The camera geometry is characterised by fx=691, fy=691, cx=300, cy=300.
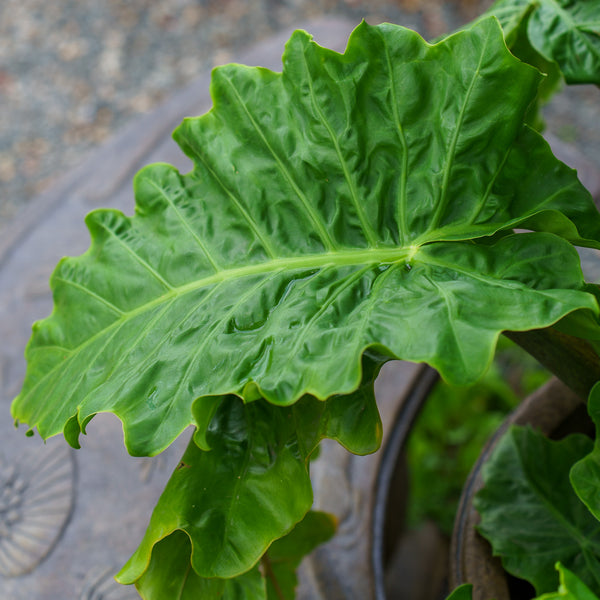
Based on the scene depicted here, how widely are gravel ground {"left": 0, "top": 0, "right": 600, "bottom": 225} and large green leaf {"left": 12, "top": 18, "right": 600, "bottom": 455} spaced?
77.5 inches

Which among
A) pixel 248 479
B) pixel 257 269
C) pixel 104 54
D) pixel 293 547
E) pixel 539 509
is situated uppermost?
pixel 104 54

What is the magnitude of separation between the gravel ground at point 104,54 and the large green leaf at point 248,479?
2101 mm

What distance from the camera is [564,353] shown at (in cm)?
71

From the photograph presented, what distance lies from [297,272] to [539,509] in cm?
44

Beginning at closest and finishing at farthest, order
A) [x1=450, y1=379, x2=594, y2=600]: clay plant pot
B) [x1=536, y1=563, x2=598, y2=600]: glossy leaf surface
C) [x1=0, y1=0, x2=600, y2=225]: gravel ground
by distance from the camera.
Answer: [x1=536, y1=563, x2=598, y2=600]: glossy leaf surface < [x1=450, y1=379, x2=594, y2=600]: clay plant pot < [x1=0, y1=0, x2=600, y2=225]: gravel ground

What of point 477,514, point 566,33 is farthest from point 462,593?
point 566,33

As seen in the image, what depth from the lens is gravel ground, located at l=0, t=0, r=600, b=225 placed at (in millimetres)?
2648

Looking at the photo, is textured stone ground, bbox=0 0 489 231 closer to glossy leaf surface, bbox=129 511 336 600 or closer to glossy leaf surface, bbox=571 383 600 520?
glossy leaf surface, bbox=129 511 336 600

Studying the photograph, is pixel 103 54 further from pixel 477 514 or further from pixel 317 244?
pixel 477 514

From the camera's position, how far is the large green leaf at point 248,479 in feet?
2.09

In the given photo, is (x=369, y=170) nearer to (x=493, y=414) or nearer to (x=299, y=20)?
(x=493, y=414)

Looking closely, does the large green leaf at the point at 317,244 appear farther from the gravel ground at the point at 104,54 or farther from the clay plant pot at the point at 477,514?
the gravel ground at the point at 104,54

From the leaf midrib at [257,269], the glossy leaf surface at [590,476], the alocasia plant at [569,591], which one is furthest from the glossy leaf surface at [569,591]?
the leaf midrib at [257,269]

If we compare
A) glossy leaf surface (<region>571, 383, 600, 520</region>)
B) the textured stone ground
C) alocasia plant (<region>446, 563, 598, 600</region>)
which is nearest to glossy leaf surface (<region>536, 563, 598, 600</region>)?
alocasia plant (<region>446, 563, 598, 600</region>)
